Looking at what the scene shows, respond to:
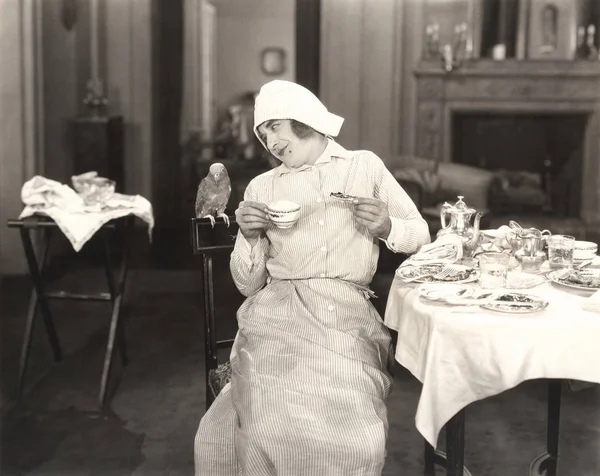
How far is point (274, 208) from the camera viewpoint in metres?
2.10

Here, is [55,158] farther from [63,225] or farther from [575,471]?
[575,471]

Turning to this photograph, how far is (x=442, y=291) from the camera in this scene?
2027mm

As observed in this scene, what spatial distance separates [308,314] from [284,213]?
0.90 feet

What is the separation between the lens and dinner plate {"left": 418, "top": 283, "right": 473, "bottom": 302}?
1.98 meters

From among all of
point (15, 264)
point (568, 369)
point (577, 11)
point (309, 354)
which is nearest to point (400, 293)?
point (309, 354)

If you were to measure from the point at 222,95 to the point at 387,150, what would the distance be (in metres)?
1.55

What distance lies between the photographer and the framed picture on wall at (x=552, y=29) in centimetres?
695

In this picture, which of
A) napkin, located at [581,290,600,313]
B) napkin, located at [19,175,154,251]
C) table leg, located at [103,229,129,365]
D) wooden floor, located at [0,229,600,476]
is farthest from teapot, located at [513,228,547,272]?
table leg, located at [103,229,129,365]

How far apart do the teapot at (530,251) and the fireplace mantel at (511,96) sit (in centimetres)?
487

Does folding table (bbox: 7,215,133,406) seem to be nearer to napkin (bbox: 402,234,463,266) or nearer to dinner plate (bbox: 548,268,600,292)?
napkin (bbox: 402,234,463,266)

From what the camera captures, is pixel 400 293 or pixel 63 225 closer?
pixel 400 293

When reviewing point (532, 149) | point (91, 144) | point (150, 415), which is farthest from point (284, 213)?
point (532, 149)

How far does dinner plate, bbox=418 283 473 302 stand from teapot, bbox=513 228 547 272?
325mm

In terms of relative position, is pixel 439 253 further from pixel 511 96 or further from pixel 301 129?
pixel 511 96
